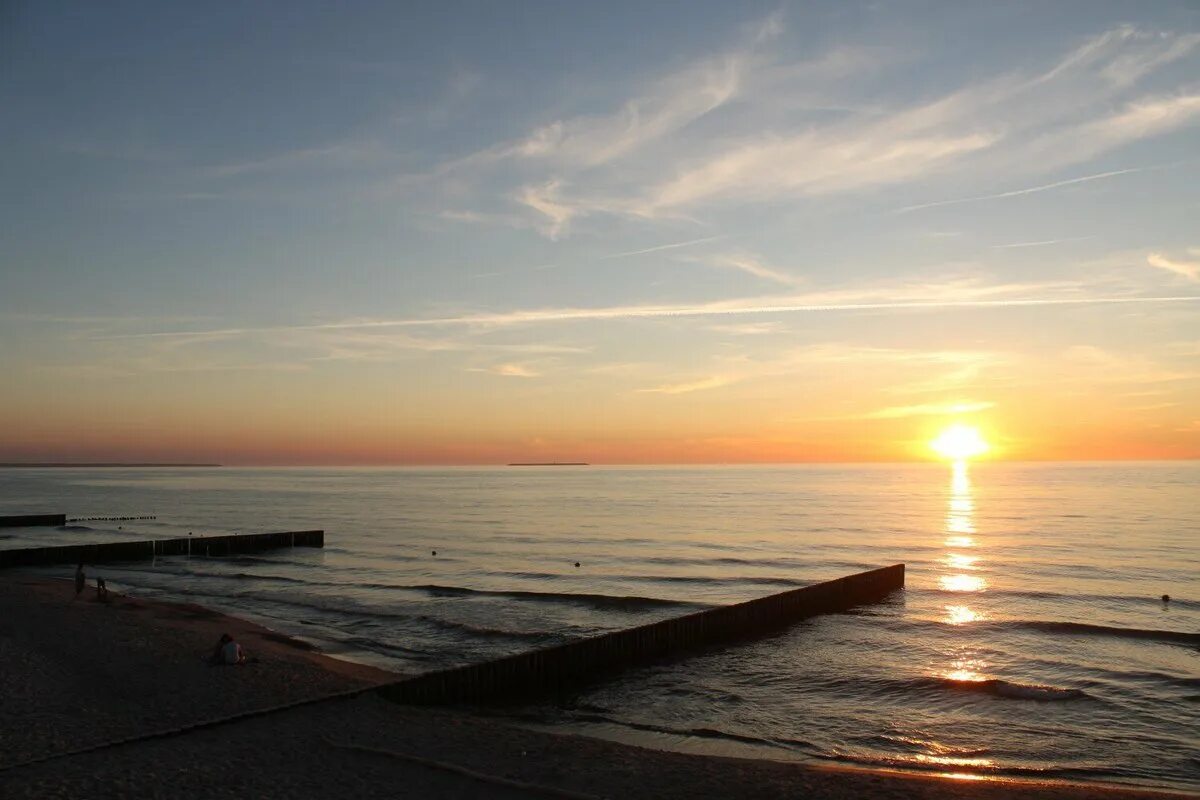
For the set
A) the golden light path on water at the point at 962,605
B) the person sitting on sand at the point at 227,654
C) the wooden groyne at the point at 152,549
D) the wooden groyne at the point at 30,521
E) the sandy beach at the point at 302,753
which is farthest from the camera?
the wooden groyne at the point at 30,521

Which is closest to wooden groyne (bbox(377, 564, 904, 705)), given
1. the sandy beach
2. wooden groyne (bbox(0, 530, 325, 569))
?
the sandy beach

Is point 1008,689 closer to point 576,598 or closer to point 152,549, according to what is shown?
point 576,598

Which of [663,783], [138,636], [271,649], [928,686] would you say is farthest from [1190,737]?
[138,636]

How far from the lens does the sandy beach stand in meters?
14.1

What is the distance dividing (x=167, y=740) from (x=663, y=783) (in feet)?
30.1

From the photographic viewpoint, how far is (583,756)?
16.9 meters

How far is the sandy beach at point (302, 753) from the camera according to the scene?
1411 cm

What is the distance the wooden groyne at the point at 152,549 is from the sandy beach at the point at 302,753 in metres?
29.2

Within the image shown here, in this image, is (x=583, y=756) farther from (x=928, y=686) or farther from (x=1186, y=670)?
(x=1186, y=670)

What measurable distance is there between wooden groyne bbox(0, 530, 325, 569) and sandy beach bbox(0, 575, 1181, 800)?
29.2 m

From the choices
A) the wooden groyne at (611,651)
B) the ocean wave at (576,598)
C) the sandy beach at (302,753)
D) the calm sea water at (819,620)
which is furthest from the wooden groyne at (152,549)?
the wooden groyne at (611,651)

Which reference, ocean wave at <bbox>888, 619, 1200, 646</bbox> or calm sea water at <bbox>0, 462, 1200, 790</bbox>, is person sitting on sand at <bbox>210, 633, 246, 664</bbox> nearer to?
calm sea water at <bbox>0, 462, 1200, 790</bbox>

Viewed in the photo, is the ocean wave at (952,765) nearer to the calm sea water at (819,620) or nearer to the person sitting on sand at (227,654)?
the calm sea water at (819,620)

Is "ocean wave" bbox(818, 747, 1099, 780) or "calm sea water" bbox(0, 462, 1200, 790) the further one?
"calm sea water" bbox(0, 462, 1200, 790)
